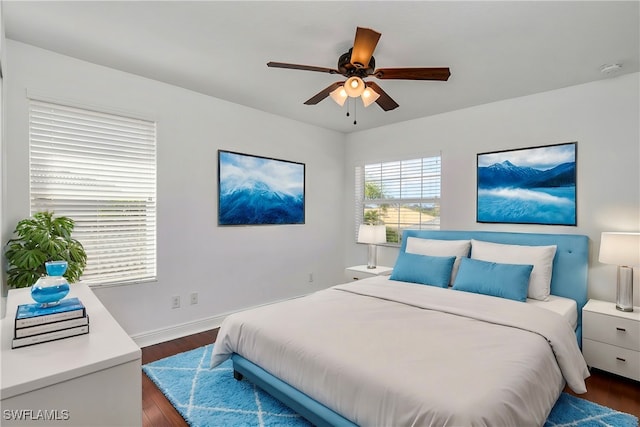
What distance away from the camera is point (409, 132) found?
4340 mm

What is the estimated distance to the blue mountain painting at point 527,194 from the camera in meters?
3.16

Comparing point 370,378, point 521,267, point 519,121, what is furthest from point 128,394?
point 519,121

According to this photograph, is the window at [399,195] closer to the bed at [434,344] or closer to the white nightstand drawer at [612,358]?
the bed at [434,344]

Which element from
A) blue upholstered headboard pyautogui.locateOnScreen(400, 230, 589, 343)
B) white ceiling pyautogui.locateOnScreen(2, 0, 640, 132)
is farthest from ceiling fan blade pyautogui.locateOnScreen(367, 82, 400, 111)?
blue upholstered headboard pyautogui.locateOnScreen(400, 230, 589, 343)

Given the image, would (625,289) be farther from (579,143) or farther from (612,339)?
(579,143)

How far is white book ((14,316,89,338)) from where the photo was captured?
1237 millimetres

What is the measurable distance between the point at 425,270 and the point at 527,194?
4.41 ft

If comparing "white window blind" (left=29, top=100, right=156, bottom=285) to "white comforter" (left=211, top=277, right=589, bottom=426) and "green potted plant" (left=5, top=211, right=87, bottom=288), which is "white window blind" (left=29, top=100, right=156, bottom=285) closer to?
"green potted plant" (left=5, top=211, right=87, bottom=288)

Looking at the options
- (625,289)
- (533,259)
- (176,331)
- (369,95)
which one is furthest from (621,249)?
(176,331)

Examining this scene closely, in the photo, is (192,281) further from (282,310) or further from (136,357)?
(136,357)

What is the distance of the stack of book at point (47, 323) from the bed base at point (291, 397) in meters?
1.10

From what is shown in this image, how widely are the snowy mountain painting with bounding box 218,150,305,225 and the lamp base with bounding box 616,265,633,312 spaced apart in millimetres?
3304

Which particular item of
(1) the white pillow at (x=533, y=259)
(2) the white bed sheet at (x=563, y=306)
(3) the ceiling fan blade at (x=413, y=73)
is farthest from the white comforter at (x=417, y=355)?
(3) the ceiling fan blade at (x=413, y=73)

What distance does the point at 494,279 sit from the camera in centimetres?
284
